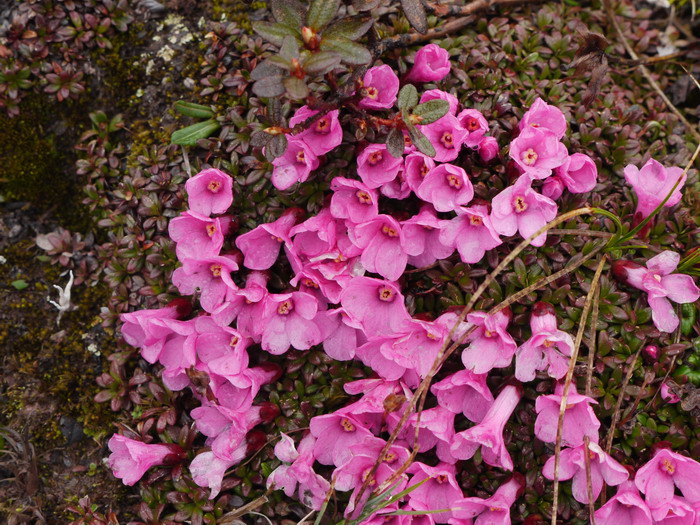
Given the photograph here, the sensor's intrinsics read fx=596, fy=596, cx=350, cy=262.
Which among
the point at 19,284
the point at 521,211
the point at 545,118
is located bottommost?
the point at 19,284

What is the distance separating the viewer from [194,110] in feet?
11.6

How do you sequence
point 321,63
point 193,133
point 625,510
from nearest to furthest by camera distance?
point 321,63
point 625,510
point 193,133

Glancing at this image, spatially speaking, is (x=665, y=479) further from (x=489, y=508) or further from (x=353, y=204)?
(x=353, y=204)

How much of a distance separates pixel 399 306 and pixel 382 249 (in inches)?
11.6

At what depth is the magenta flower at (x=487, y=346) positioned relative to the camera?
9.00 feet

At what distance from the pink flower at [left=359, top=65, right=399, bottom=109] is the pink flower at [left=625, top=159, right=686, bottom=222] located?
1262 mm

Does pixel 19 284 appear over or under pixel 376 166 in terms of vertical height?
under

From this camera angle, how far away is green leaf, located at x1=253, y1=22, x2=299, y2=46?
2.66 metres

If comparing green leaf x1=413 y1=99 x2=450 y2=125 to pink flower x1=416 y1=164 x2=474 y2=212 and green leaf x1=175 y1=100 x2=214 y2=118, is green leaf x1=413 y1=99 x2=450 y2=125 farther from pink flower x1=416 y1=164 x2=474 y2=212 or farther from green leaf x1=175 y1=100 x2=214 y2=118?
green leaf x1=175 y1=100 x2=214 y2=118

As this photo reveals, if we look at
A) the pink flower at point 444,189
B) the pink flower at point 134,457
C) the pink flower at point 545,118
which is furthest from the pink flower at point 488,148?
the pink flower at point 134,457

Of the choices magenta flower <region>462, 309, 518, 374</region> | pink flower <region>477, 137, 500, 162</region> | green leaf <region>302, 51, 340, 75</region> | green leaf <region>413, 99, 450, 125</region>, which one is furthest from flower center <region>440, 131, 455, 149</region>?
magenta flower <region>462, 309, 518, 374</region>

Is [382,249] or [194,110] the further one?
[194,110]

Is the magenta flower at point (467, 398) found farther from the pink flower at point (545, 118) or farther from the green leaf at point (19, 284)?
the green leaf at point (19, 284)

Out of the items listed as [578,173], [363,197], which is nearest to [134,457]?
[363,197]
